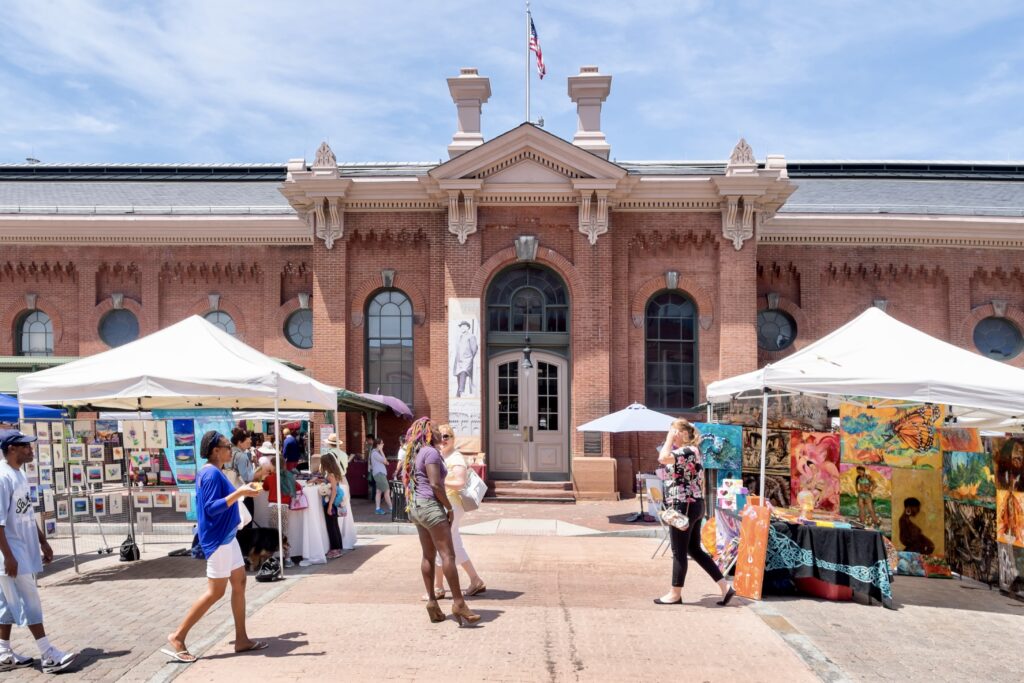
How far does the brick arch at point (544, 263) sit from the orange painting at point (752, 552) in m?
10.9

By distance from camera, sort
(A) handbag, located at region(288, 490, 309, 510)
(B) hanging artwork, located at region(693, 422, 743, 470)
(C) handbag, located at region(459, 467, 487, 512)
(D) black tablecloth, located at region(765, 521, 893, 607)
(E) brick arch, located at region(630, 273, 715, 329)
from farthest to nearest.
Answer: (E) brick arch, located at region(630, 273, 715, 329) < (B) hanging artwork, located at region(693, 422, 743, 470) < (A) handbag, located at region(288, 490, 309, 510) < (D) black tablecloth, located at region(765, 521, 893, 607) < (C) handbag, located at region(459, 467, 487, 512)

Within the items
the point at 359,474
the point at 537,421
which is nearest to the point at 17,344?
the point at 359,474

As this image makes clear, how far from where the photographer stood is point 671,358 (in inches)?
824

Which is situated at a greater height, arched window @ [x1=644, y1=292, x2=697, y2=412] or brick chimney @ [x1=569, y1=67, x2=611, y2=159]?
brick chimney @ [x1=569, y1=67, x2=611, y2=159]

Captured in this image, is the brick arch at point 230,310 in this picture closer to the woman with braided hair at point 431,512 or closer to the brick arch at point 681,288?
the brick arch at point 681,288

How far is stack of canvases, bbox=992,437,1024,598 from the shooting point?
9820 millimetres

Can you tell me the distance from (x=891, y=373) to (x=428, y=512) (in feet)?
18.3

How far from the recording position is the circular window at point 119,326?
22.8 meters

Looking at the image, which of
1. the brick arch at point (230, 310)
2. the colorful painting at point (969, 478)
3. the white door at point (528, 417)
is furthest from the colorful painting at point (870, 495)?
the brick arch at point (230, 310)

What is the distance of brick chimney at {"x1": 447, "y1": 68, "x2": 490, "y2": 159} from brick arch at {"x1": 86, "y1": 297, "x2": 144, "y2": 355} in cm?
935

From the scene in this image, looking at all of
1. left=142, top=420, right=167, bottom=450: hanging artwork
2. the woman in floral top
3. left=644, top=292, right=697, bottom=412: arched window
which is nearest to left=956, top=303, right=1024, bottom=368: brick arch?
left=644, top=292, right=697, bottom=412: arched window

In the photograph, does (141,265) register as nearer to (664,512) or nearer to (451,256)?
(451,256)

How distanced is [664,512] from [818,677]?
2.36 m

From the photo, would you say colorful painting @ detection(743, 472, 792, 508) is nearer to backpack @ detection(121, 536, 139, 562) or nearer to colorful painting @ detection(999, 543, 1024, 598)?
colorful painting @ detection(999, 543, 1024, 598)
